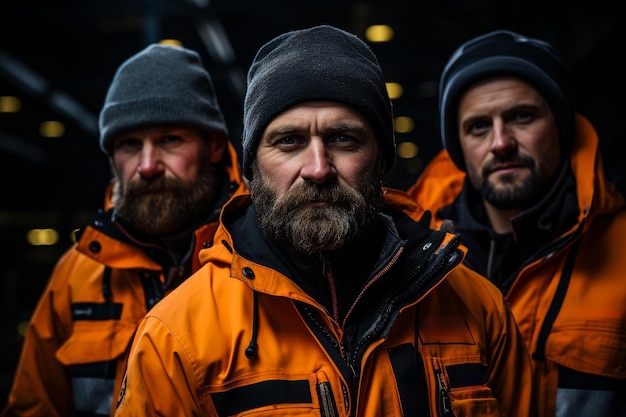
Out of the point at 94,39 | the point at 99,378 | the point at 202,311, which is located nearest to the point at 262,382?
the point at 202,311

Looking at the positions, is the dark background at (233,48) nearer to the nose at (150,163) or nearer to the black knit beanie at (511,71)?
the nose at (150,163)

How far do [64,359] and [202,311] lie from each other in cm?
112

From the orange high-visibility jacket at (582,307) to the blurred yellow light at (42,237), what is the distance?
1224cm

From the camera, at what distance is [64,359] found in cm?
265

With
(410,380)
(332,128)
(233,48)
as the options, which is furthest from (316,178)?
(233,48)

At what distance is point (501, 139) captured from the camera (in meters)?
2.76

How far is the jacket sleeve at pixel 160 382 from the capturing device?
68.2 inches

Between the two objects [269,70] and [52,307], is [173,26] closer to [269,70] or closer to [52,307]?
[52,307]

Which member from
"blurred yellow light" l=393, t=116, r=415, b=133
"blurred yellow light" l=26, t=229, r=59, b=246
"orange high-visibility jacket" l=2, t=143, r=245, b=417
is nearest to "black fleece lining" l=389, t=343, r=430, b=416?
"orange high-visibility jacket" l=2, t=143, r=245, b=417

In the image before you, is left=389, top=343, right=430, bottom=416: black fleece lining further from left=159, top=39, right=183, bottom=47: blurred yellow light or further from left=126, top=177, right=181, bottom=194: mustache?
left=159, top=39, right=183, bottom=47: blurred yellow light

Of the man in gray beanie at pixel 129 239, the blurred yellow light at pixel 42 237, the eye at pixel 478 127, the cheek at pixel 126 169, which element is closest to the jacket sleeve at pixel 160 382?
the man in gray beanie at pixel 129 239

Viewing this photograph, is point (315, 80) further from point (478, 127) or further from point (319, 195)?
point (478, 127)

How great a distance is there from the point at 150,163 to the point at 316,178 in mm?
1045

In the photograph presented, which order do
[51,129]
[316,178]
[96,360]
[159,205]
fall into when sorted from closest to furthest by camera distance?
[316,178], [96,360], [159,205], [51,129]
